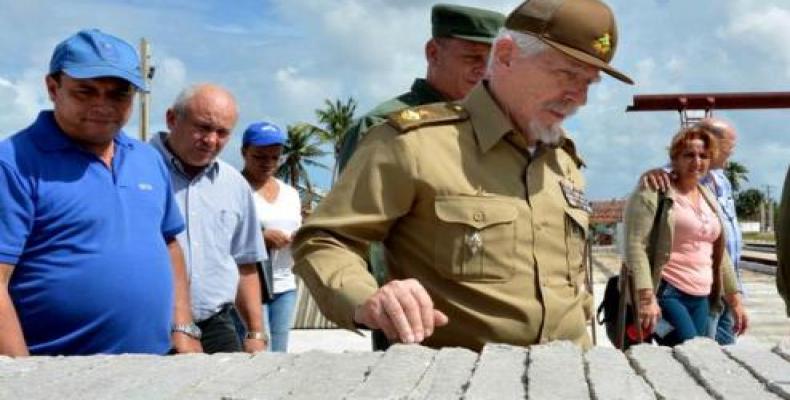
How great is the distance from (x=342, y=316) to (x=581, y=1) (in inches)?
39.2

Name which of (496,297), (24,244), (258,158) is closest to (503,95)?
(496,297)

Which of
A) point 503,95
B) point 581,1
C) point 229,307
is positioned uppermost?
point 581,1

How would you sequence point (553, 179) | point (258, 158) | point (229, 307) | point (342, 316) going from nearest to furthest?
1. point (342, 316)
2. point (553, 179)
3. point (229, 307)
4. point (258, 158)

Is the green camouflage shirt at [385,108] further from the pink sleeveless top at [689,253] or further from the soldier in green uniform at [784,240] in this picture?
the pink sleeveless top at [689,253]

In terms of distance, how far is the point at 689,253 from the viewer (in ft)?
19.0

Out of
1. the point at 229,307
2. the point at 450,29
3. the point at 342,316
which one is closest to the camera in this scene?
the point at 342,316

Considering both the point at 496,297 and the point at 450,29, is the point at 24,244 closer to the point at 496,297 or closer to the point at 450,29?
the point at 496,297

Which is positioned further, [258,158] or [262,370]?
[258,158]

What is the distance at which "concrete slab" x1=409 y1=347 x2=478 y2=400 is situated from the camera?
1.76m

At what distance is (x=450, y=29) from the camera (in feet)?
13.7

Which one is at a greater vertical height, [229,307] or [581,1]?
[581,1]

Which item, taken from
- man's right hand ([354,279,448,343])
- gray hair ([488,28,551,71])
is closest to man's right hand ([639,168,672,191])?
gray hair ([488,28,551,71])

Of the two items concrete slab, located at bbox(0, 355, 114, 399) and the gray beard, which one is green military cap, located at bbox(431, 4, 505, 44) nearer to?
the gray beard

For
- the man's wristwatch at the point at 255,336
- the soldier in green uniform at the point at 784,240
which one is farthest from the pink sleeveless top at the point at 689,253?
the soldier in green uniform at the point at 784,240
